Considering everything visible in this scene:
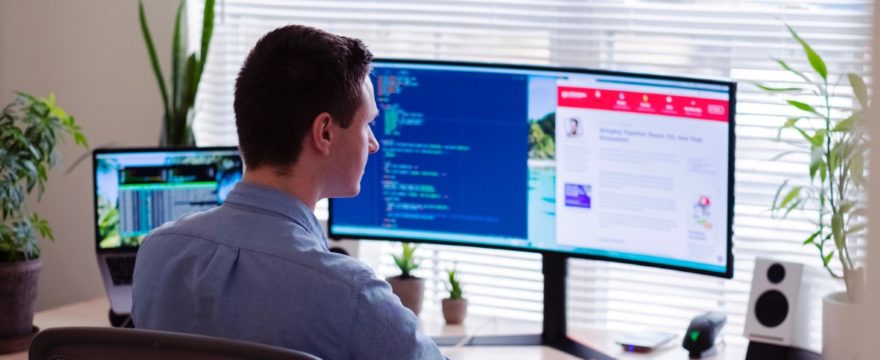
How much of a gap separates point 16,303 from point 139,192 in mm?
335

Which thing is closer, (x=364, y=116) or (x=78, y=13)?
(x=364, y=116)

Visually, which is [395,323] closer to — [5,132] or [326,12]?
[5,132]

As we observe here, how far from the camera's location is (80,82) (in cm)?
304

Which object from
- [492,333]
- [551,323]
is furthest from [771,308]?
[492,333]

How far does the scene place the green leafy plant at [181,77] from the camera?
109 inches

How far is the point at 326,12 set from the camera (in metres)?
2.88

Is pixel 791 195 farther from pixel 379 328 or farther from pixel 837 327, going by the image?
pixel 379 328

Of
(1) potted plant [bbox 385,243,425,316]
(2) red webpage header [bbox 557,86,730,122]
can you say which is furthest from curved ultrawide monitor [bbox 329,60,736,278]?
(1) potted plant [bbox 385,243,425,316]

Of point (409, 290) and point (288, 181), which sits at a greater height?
point (288, 181)

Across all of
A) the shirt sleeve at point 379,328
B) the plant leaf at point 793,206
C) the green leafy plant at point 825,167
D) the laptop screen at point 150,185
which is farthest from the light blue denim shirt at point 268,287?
the plant leaf at point 793,206

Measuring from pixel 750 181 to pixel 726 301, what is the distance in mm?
278

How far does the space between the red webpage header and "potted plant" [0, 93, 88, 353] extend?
111 cm

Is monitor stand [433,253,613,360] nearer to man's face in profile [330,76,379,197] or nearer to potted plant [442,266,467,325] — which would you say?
potted plant [442,266,467,325]

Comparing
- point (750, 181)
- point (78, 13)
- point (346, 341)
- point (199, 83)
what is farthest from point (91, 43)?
Result: point (346, 341)
